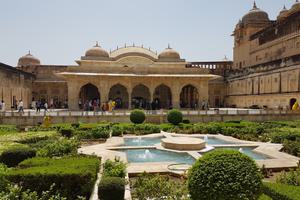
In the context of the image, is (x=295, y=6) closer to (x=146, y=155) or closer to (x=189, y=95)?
A: (x=189, y=95)

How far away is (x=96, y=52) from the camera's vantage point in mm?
37531

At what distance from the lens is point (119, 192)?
6.22m

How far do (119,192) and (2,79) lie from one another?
27317mm

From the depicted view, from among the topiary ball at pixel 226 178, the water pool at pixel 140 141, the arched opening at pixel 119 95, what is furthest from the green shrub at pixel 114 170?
the arched opening at pixel 119 95

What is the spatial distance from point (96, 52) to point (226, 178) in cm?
3452

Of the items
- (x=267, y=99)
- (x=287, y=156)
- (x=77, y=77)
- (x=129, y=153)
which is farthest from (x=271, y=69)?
(x=129, y=153)

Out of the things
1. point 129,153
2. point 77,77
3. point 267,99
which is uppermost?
point 77,77

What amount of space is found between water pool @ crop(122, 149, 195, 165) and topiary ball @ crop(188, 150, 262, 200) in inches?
212

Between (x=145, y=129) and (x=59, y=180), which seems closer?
(x=59, y=180)

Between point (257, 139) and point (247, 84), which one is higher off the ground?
point (247, 84)

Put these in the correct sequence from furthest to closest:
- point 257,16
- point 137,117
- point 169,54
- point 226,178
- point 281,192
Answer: point 257,16, point 169,54, point 137,117, point 281,192, point 226,178

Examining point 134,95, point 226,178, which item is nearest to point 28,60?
point 134,95

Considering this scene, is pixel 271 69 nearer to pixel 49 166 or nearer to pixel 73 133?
pixel 73 133

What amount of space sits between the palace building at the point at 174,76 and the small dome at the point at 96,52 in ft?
0.30
